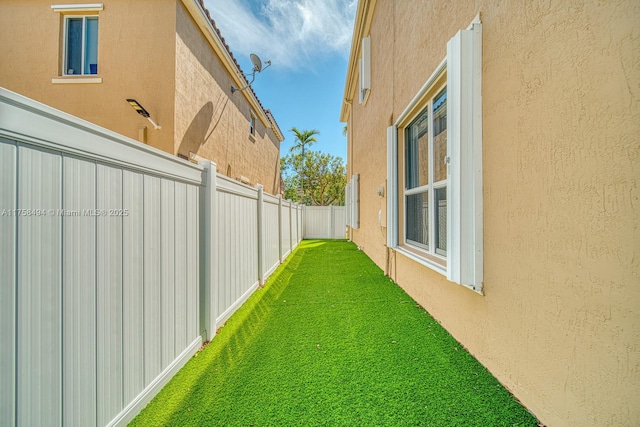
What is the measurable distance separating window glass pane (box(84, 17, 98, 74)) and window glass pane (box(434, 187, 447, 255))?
268 inches

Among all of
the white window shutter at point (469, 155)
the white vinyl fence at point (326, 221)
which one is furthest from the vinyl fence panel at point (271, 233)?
the white vinyl fence at point (326, 221)

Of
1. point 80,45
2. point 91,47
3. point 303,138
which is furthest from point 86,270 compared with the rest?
point 303,138

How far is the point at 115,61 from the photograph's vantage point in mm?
5152

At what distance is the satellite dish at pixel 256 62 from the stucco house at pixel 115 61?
1.73 meters

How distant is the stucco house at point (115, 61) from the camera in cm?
493

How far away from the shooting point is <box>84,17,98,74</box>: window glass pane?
5.29m

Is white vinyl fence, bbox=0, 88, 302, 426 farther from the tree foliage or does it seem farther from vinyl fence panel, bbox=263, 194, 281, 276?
the tree foliage

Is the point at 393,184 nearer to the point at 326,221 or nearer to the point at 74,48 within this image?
the point at 74,48

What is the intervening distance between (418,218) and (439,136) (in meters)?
1.17

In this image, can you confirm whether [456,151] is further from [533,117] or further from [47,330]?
[47,330]

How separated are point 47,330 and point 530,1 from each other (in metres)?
2.91

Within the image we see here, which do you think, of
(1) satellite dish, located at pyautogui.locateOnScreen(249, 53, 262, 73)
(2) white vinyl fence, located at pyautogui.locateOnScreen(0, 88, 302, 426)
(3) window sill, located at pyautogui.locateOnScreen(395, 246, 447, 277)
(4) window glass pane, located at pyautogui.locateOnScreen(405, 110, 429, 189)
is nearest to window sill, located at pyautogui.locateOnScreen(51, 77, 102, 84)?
(1) satellite dish, located at pyautogui.locateOnScreen(249, 53, 262, 73)

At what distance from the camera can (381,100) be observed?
5.14 metres

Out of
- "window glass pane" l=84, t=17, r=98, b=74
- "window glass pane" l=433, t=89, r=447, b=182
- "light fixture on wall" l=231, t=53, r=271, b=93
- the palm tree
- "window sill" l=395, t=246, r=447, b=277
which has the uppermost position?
the palm tree
